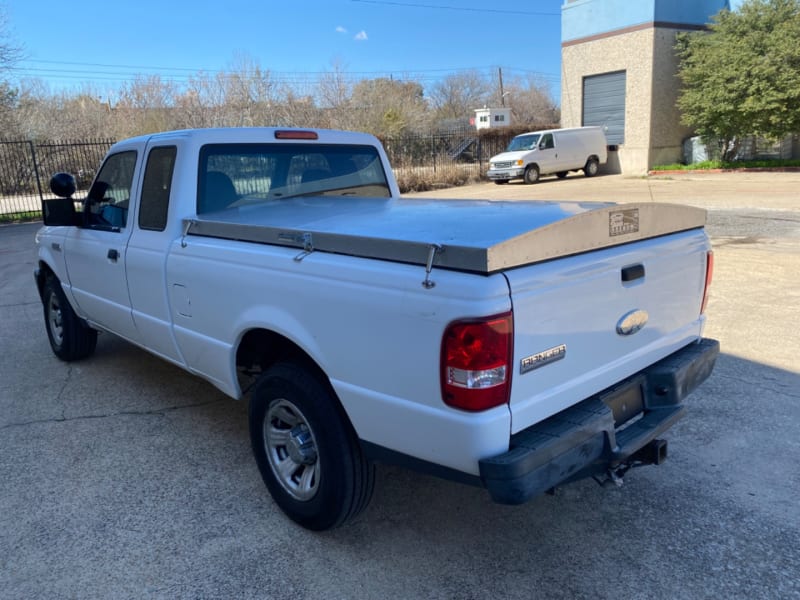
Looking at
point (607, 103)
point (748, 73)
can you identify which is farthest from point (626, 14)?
point (748, 73)

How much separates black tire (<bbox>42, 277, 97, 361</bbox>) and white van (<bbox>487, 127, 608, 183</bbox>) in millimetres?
21135

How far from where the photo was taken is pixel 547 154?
25609 millimetres

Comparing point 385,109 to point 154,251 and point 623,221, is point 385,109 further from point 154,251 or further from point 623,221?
point 623,221

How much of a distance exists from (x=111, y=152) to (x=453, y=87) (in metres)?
80.3

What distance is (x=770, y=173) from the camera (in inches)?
921

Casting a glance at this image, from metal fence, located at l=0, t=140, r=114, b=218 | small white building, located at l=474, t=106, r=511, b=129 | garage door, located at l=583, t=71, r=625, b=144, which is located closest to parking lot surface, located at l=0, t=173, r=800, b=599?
metal fence, located at l=0, t=140, r=114, b=218

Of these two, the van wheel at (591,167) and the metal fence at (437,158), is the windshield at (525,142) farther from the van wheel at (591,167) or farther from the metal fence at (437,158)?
the van wheel at (591,167)

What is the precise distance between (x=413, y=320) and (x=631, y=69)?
2865 cm

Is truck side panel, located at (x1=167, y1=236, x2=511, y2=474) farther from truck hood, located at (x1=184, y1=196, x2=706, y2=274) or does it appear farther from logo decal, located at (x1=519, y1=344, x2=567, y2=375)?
logo decal, located at (x1=519, y1=344, x2=567, y2=375)

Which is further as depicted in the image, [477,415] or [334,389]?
[334,389]

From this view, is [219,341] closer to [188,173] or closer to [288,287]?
[288,287]

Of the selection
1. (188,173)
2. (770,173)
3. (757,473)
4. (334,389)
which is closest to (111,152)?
(188,173)

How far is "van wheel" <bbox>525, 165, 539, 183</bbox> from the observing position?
25256 mm

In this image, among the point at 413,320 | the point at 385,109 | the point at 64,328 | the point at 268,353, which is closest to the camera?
the point at 413,320
